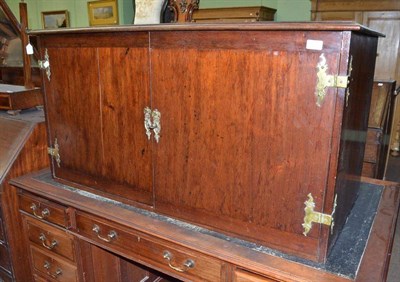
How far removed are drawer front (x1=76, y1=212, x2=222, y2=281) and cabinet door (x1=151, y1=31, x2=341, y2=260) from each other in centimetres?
13

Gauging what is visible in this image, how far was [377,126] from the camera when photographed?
220cm

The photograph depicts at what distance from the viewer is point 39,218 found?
1.80 metres

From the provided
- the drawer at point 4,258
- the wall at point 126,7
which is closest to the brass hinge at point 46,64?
the drawer at point 4,258

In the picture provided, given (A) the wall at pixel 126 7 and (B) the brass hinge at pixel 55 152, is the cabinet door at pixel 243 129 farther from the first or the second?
(A) the wall at pixel 126 7

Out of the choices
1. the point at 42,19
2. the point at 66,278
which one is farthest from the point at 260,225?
the point at 42,19

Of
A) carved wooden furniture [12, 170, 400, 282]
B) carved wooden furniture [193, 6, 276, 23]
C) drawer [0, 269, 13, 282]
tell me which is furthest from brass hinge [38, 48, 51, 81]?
carved wooden furniture [193, 6, 276, 23]

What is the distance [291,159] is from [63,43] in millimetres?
1114

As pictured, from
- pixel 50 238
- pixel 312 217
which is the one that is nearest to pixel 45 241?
pixel 50 238

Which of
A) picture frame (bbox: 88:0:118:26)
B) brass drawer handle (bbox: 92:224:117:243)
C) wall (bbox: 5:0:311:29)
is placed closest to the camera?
brass drawer handle (bbox: 92:224:117:243)

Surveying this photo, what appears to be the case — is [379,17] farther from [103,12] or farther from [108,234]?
[108,234]

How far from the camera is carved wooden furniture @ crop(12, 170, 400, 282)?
1117 mm

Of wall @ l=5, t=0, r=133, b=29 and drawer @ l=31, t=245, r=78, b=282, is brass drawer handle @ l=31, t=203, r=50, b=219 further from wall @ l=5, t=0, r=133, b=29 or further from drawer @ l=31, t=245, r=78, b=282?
wall @ l=5, t=0, r=133, b=29

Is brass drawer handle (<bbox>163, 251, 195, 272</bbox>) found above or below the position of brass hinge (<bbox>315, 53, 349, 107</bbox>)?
below

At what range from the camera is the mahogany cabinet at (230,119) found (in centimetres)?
104
